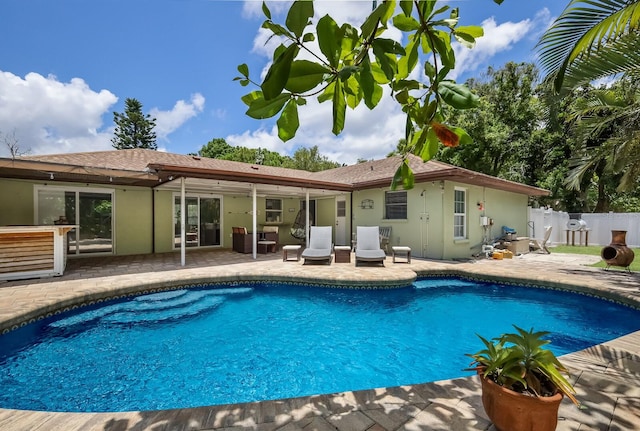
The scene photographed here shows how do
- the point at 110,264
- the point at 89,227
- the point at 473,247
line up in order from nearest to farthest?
the point at 110,264 < the point at 89,227 < the point at 473,247

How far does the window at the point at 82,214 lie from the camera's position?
952 centimetres

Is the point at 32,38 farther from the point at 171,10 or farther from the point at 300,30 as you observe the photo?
the point at 300,30

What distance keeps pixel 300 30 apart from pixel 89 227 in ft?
41.4

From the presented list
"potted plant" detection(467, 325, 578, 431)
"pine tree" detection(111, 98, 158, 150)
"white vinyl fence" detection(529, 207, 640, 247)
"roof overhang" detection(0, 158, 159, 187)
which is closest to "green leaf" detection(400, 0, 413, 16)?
"potted plant" detection(467, 325, 578, 431)

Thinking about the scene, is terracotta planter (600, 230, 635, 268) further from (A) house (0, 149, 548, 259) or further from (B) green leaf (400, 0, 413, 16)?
(B) green leaf (400, 0, 413, 16)

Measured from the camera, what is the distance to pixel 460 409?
220 cm

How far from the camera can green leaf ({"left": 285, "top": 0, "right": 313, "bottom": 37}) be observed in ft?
2.91

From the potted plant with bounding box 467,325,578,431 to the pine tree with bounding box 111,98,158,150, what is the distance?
3823cm

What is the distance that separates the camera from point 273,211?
14922 millimetres

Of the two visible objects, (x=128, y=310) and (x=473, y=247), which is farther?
(x=473, y=247)

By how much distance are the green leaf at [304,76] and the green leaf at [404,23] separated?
1.43 ft

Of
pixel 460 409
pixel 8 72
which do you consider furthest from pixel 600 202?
pixel 8 72

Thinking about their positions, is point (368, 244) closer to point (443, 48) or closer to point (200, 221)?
point (200, 221)

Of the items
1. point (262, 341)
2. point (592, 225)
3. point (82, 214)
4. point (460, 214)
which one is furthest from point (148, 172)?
point (592, 225)
